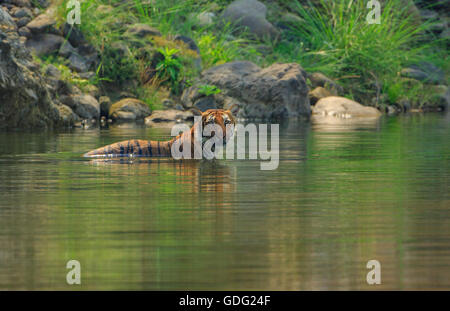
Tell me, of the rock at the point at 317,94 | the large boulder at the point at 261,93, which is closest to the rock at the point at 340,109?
the rock at the point at 317,94

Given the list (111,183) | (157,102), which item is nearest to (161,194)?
(111,183)

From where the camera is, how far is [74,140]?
15203 millimetres

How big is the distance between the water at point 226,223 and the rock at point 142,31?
46.4 ft

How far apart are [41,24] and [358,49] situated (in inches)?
423

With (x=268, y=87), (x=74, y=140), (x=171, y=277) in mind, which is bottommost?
(x=171, y=277)

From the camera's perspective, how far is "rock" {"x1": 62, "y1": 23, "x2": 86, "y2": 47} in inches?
940

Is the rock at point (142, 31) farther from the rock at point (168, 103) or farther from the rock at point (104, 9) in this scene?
the rock at point (168, 103)

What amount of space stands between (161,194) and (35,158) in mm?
3956

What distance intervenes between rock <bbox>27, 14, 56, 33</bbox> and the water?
40.4ft

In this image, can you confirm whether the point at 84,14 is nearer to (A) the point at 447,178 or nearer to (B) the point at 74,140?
(B) the point at 74,140

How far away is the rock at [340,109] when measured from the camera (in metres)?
26.1

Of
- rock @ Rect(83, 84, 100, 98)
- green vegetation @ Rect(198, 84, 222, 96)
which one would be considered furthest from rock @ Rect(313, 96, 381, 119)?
rock @ Rect(83, 84, 100, 98)

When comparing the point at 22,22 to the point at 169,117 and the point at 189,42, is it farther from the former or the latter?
the point at 189,42

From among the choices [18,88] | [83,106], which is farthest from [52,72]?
[18,88]
